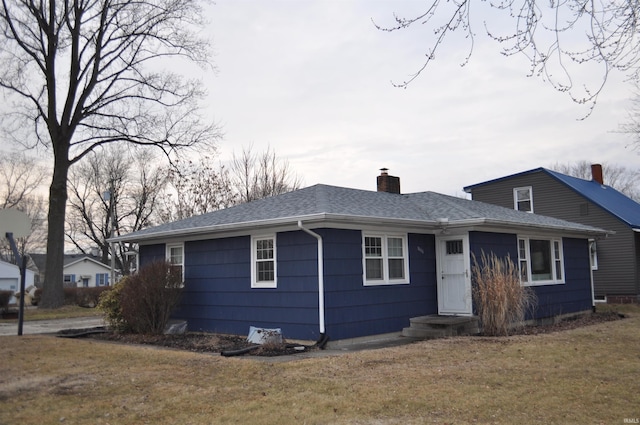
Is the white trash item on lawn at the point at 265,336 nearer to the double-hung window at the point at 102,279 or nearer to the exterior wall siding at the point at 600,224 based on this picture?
the exterior wall siding at the point at 600,224

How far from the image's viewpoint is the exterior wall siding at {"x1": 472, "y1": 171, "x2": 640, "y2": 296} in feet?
70.5

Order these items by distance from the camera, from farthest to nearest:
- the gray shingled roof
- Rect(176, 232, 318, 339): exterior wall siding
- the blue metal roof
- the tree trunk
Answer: the tree trunk < the blue metal roof < the gray shingled roof < Rect(176, 232, 318, 339): exterior wall siding

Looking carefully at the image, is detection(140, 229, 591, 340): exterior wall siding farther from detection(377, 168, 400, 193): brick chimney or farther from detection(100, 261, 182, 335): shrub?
detection(377, 168, 400, 193): brick chimney

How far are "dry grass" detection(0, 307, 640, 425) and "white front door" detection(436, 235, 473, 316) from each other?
2.61 metres

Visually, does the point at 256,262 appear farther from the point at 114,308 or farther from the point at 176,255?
the point at 114,308

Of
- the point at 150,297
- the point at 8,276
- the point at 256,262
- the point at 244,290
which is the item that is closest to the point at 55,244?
the point at 150,297

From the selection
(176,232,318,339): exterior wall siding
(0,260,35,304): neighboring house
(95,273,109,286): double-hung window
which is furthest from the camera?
(95,273,109,286): double-hung window

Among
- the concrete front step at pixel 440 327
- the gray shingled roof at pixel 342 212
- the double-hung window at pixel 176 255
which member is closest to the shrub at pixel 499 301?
the concrete front step at pixel 440 327

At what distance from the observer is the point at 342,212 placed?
11164 mm

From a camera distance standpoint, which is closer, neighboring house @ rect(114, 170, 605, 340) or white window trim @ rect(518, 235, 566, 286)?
neighboring house @ rect(114, 170, 605, 340)

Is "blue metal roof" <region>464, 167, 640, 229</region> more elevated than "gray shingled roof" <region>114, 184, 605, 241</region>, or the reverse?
"blue metal roof" <region>464, 167, 640, 229</region>

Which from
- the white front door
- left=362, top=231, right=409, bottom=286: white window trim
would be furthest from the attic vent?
left=362, top=231, right=409, bottom=286: white window trim

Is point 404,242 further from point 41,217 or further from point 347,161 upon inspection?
point 41,217

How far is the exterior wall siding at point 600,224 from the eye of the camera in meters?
21.5
